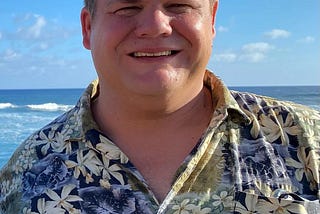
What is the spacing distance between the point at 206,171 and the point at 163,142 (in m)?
0.27

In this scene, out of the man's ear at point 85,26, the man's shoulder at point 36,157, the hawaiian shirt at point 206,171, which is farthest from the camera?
the man's ear at point 85,26

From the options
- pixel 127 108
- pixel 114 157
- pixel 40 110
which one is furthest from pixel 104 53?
pixel 40 110

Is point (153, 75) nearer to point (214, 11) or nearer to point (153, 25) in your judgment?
point (153, 25)

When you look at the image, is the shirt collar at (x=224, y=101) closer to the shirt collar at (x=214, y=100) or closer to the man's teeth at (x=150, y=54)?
the shirt collar at (x=214, y=100)

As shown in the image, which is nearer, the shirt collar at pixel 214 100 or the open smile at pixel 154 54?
the open smile at pixel 154 54

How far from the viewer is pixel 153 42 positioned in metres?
1.95

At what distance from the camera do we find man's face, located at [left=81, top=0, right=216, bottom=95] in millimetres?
1941

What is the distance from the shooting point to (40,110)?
110 feet

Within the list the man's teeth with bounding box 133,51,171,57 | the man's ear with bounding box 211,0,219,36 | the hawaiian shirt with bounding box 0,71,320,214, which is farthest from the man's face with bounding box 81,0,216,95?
the hawaiian shirt with bounding box 0,71,320,214

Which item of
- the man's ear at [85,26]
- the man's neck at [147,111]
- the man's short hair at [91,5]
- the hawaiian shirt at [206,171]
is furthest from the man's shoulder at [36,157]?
the man's short hair at [91,5]

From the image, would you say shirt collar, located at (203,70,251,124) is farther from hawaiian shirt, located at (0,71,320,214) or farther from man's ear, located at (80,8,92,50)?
man's ear, located at (80,8,92,50)

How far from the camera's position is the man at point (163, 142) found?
75.0 inches

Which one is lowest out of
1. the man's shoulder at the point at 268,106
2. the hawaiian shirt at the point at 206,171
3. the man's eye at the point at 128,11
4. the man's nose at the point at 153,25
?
the hawaiian shirt at the point at 206,171

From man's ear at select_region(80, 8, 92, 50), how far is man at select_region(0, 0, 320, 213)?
0.15 feet
